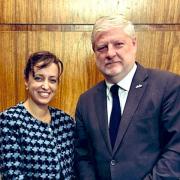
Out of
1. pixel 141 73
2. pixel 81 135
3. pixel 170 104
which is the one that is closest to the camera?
pixel 170 104

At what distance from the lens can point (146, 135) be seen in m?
1.48

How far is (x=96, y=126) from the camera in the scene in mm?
1595

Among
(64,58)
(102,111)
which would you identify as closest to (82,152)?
(102,111)

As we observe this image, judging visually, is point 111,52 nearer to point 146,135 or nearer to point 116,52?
point 116,52

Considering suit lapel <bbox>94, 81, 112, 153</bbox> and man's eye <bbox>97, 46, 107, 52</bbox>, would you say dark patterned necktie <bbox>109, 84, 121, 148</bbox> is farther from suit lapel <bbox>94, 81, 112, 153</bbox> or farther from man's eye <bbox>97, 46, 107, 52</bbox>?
man's eye <bbox>97, 46, 107, 52</bbox>

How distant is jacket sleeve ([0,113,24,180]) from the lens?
1.48m

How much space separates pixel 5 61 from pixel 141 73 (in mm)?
923

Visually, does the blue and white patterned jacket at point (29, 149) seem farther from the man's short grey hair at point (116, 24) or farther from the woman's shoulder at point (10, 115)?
the man's short grey hair at point (116, 24)

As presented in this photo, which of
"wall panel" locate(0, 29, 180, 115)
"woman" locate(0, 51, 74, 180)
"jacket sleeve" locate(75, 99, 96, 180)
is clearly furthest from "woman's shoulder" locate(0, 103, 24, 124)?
"wall panel" locate(0, 29, 180, 115)

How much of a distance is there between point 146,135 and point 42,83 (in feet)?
1.93

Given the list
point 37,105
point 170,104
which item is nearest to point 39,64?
point 37,105

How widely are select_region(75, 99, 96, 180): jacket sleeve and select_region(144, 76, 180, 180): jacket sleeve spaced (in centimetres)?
35

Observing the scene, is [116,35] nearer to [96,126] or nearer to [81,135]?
[96,126]

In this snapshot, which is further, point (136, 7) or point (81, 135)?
point (136, 7)
